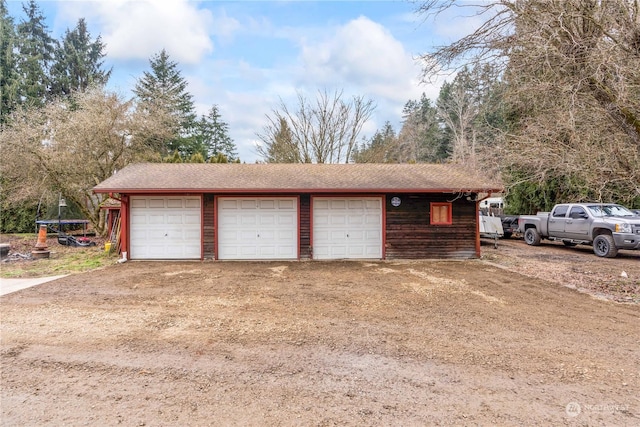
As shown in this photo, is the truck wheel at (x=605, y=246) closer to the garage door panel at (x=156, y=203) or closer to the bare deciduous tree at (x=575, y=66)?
the bare deciduous tree at (x=575, y=66)

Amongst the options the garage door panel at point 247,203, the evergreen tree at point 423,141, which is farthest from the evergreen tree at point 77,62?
the evergreen tree at point 423,141

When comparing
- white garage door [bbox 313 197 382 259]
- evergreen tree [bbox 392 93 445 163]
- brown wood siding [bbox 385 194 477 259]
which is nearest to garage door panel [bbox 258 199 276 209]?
white garage door [bbox 313 197 382 259]

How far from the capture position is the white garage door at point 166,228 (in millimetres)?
9859

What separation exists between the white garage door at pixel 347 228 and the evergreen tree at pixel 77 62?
25972 mm

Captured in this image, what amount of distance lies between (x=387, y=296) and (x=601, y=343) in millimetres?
2915

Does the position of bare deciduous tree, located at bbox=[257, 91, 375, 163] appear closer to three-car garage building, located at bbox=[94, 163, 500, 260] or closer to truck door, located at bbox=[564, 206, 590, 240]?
three-car garage building, located at bbox=[94, 163, 500, 260]

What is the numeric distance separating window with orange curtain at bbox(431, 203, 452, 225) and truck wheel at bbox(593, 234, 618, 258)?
478cm

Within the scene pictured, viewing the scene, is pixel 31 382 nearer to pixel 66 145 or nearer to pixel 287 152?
pixel 66 145

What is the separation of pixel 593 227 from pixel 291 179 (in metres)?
9.59

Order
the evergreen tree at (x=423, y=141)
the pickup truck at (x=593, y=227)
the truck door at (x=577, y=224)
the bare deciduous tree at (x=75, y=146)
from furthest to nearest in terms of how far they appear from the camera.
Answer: the evergreen tree at (x=423, y=141) → the bare deciduous tree at (x=75, y=146) → the truck door at (x=577, y=224) → the pickup truck at (x=593, y=227)

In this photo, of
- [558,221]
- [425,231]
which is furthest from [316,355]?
[558,221]

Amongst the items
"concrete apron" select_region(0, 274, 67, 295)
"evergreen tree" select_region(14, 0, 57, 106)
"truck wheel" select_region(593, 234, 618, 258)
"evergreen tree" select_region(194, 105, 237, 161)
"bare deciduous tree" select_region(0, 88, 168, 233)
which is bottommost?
"concrete apron" select_region(0, 274, 67, 295)

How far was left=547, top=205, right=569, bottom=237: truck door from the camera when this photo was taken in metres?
11.9

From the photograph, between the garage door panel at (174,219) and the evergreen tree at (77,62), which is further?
the evergreen tree at (77,62)
